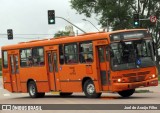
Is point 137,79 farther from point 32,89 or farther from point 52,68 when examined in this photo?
point 32,89

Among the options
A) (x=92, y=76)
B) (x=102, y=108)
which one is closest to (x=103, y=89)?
(x=92, y=76)

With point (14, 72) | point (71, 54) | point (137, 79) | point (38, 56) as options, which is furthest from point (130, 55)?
point (14, 72)

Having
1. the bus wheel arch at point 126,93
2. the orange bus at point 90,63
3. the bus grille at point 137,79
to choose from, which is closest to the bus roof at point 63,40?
the orange bus at point 90,63

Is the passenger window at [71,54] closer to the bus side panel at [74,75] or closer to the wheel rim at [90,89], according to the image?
the bus side panel at [74,75]

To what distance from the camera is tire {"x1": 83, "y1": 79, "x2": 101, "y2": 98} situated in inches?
953

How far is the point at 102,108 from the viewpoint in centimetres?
1867

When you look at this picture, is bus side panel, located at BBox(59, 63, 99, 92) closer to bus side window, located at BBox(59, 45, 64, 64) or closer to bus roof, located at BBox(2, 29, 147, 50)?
bus side window, located at BBox(59, 45, 64, 64)

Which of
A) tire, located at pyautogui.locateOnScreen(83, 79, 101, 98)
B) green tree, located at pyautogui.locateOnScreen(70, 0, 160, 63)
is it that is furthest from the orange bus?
green tree, located at pyautogui.locateOnScreen(70, 0, 160, 63)

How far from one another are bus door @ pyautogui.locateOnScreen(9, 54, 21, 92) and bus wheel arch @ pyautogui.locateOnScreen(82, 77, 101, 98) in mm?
6295

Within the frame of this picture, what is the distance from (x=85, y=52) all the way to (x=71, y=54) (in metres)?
1.18

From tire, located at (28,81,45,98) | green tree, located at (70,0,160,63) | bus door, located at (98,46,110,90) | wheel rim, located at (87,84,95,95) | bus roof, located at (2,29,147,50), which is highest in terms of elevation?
green tree, located at (70,0,160,63)

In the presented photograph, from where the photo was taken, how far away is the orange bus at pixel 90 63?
22922 mm

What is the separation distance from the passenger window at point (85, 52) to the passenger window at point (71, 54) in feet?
1.30

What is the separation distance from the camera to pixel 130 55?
22984mm
